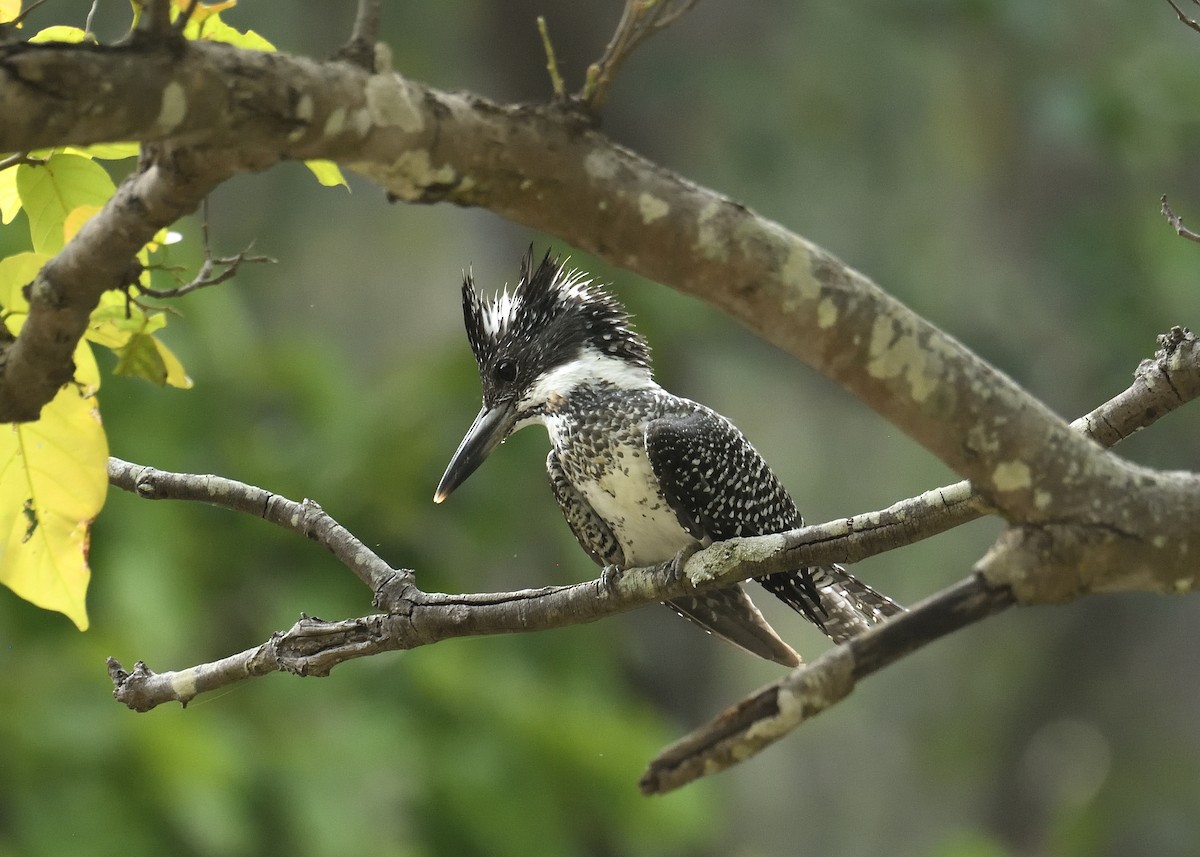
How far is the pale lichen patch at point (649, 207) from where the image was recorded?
1.08m

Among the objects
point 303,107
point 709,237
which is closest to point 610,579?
point 709,237

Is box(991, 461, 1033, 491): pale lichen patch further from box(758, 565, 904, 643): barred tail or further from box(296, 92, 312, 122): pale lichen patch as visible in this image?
box(758, 565, 904, 643): barred tail

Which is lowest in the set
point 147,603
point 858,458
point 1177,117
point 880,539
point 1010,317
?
point 858,458

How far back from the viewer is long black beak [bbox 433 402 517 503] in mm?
2545

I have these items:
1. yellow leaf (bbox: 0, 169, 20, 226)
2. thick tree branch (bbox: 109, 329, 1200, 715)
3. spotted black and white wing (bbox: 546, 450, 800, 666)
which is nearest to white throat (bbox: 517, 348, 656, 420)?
spotted black and white wing (bbox: 546, 450, 800, 666)

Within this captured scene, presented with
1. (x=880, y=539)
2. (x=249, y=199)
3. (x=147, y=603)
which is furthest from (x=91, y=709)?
(x=249, y=199)

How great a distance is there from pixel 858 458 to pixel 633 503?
6739 mm

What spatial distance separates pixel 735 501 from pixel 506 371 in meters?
0.54

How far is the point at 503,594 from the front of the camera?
1.90m

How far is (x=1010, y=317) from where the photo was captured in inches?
260

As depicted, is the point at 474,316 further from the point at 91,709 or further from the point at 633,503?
the point at 91,709

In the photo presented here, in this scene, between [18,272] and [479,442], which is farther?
[479,442]

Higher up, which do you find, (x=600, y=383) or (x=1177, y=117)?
(x=1177, y=117)

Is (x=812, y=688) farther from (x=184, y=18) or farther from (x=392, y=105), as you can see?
(x=184, y=18)
